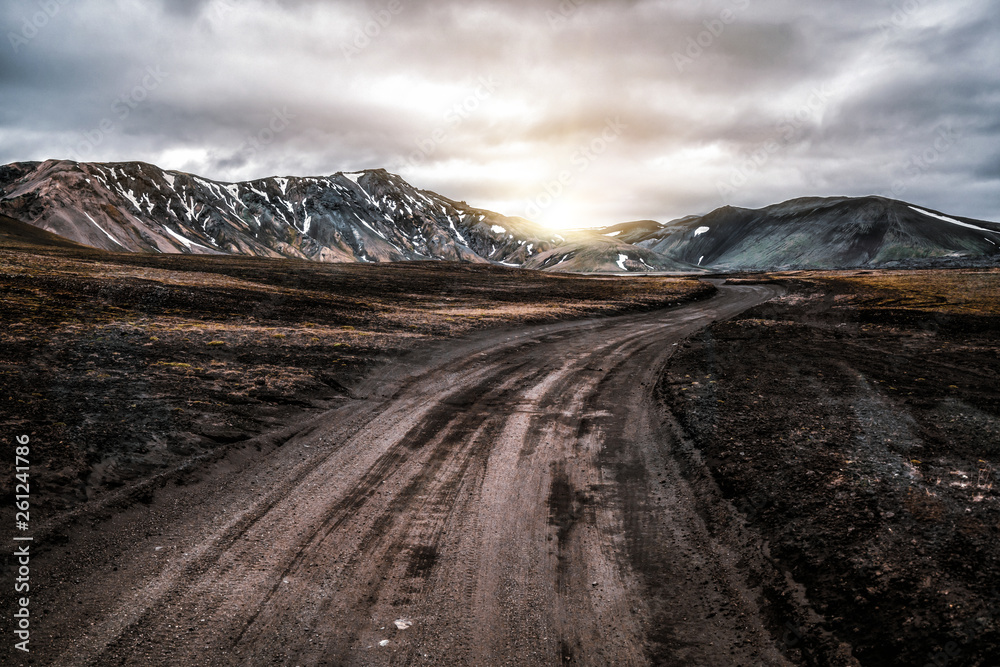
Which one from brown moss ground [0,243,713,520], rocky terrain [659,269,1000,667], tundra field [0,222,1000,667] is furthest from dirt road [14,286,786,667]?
brown moss ground [0,243,713,520]

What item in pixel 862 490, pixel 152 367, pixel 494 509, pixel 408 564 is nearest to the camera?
pixel 408 564

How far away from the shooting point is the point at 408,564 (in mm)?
5469

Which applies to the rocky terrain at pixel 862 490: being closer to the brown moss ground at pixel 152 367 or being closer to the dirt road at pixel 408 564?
the dirt road at pixel 408 564

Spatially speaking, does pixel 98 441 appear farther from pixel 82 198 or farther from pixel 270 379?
pixel 82 198

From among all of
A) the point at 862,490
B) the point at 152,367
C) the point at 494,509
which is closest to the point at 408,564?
the point at 494,509

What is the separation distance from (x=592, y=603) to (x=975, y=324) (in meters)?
28.6

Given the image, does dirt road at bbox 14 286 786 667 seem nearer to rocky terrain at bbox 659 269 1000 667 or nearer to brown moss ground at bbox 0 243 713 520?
rocky terrain at bbox 659 269 1000 667

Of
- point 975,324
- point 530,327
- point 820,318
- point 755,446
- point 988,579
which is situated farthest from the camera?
point 820,318

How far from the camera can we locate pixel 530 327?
85.8ft

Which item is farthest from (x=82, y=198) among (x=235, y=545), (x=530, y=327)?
(x=235, y=545)

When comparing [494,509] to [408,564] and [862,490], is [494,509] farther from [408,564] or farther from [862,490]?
[862,490]

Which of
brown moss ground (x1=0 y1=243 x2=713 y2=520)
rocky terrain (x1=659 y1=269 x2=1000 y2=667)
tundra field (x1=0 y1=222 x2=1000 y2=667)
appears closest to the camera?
rocky terrain (x1=659 y1=269 x2=1000 y2=667)

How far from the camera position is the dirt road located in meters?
4.34

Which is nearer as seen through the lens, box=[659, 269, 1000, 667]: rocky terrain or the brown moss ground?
box=[659, 269, 1000, 667]: rocky terrain
